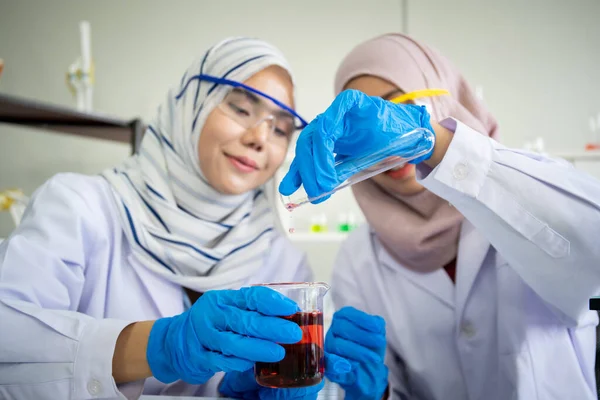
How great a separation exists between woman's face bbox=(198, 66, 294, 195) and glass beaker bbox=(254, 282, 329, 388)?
0.63 metres

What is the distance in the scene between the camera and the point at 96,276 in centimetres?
132

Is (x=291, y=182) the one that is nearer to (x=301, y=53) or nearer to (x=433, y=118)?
(x=433, y=118)

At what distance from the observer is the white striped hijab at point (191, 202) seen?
4.61 feet

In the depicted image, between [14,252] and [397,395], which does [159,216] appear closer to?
[14,252]

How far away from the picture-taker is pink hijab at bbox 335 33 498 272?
1.43 m

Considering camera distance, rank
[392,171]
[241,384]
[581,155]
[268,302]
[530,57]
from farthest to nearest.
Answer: [530,57]
[581,155]
[392,171]
[241,384]
[268,302]

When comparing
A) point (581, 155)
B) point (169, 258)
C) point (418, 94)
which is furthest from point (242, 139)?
point (581, 155)

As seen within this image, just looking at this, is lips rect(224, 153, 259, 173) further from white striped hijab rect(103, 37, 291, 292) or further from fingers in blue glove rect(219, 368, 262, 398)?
fingers in blue glove rect(219, 368, 262, 398)

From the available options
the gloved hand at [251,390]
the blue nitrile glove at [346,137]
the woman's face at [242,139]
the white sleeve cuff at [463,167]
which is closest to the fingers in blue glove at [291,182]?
the blue nitrile glove at [346,137]

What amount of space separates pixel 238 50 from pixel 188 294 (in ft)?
2.73

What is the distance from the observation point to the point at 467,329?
4.43 ft

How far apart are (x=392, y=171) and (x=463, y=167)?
42 cm

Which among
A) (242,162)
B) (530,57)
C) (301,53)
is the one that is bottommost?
(242,162)

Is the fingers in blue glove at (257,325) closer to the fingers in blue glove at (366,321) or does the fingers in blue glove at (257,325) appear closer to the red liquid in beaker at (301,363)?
the red liquid in beaker at (301,363)
